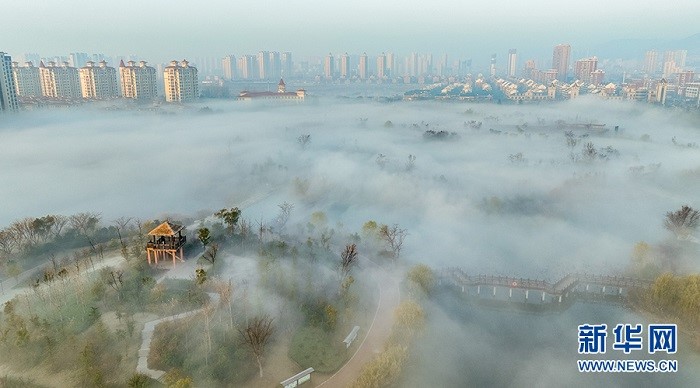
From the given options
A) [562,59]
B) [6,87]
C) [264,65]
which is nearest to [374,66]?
[264,65]

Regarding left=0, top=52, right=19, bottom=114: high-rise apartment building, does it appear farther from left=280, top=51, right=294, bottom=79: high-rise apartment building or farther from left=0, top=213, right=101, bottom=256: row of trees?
left=280, top=51, right=294, bottom=79: high-rise apartment building

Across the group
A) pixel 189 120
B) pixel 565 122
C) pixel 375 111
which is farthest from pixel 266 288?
pixel 375 111

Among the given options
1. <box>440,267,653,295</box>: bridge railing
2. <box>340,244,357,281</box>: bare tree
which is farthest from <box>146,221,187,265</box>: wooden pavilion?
<box>440,267,653,295</box>: bridge railing

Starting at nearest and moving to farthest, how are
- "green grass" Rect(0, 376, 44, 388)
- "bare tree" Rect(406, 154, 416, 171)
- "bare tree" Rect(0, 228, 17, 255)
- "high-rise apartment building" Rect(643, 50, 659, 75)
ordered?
"green grass" Rect(0, 376, 44, 388) < "bare tree" Rect(0, 228, 17, 255) < "bare tree" Rect(406, 154, 416, 171) < "high-rise apartment building" Rect(643, 50, 659, 75)

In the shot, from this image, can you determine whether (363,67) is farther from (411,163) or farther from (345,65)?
(411,163)

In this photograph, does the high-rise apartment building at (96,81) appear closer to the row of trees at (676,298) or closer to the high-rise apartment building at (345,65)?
the row of trees at (676,298)

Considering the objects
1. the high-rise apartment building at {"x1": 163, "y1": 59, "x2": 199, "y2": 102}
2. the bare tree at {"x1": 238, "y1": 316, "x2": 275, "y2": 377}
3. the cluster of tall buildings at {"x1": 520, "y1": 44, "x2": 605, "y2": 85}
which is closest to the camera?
the bare tree at {"x1": 238, "y1": 316, "x2": 275, "y2": 377}
